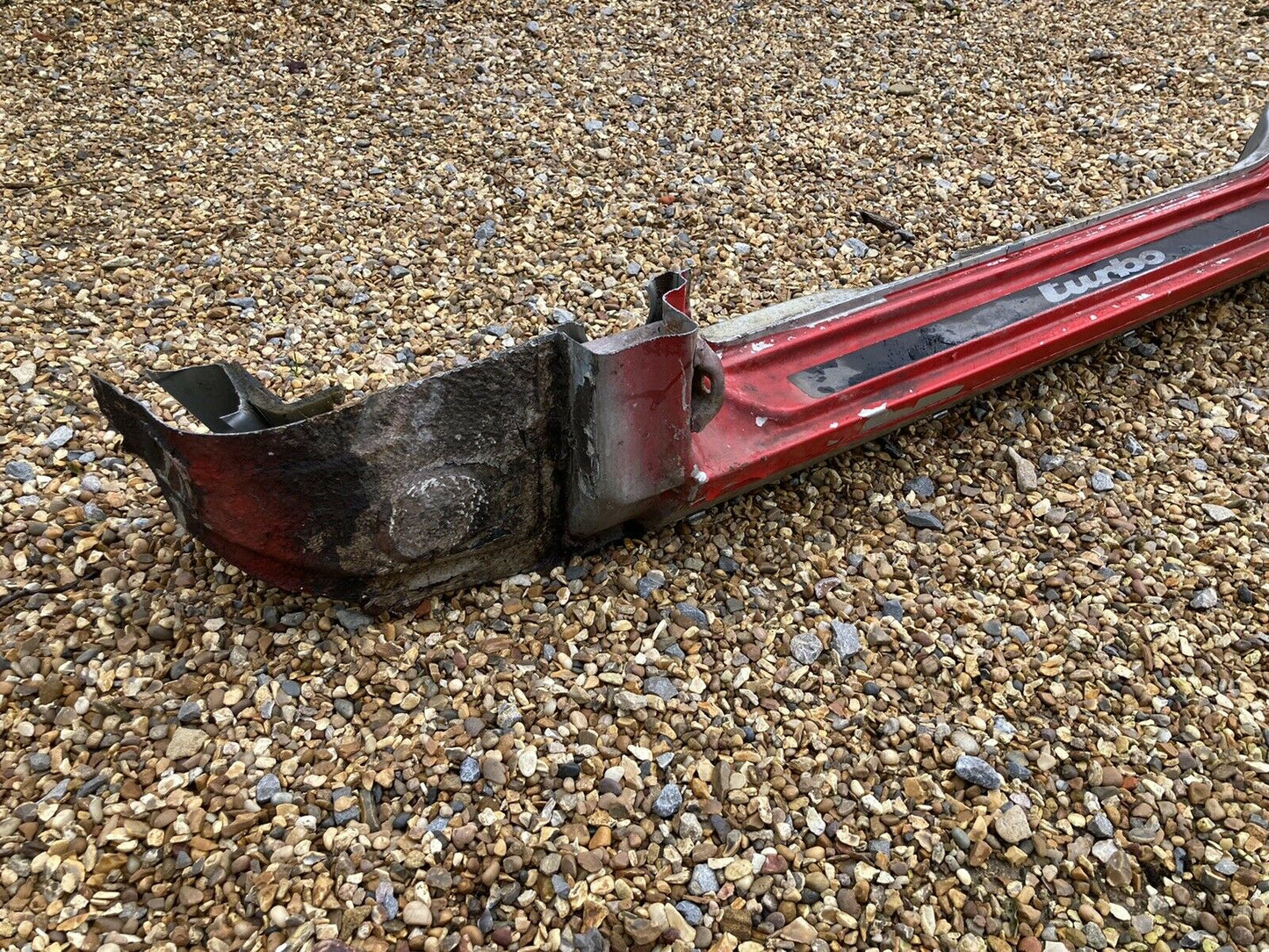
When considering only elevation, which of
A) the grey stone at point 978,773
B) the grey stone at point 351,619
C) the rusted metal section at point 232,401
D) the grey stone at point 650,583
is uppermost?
the rusted metal section at point 232,401

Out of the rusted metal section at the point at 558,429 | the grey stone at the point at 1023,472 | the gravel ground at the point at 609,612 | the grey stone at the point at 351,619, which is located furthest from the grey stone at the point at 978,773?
the grey stone at the point at 351,619

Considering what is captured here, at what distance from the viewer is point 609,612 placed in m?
2.29

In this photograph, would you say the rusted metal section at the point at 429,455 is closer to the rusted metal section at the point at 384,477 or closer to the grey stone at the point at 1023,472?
the rusted metal section at the point at 384,477

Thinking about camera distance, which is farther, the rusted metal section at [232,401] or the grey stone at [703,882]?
the rusted metal section at [232,401]

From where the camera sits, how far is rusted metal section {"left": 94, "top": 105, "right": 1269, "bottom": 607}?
1930 millimetres

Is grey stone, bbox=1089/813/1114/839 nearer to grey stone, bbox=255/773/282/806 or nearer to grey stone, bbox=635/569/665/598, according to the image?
grey stone, bbox=635/569/665/598

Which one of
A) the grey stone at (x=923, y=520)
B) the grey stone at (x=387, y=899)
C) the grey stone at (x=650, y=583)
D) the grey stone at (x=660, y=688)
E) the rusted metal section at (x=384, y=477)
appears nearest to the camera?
the grey stone at (x=387, y=899)

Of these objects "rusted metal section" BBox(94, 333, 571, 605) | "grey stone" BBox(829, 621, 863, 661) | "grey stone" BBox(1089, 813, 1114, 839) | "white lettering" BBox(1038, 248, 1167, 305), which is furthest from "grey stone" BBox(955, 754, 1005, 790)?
"white lettering" BBox(1038, 248, 1167, 305)

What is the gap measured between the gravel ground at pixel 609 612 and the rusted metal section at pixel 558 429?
0.58ft

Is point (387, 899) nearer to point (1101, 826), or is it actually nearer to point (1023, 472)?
point (1101, 826)

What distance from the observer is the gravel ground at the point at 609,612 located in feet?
6.03

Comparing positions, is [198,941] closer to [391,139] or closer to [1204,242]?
[391,139]

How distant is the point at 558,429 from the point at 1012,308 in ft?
5.17

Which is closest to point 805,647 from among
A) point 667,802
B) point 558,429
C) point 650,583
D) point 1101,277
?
point 650,583
